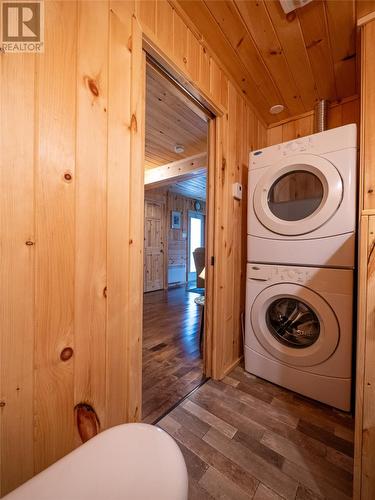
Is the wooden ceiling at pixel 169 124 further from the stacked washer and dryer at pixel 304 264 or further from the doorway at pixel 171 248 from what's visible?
the stacked washer and dryer at pixel 304 264

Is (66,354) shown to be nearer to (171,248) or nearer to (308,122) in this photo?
(308,122)

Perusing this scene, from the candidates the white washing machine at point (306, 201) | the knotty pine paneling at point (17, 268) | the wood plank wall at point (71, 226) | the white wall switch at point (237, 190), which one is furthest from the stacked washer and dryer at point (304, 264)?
the knotty pine paneling at point (17, 268)

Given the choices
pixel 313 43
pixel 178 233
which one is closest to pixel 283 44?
pixel 313 43

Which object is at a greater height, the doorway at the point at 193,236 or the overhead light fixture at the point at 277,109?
the overhead light fixture at the point at 277,109

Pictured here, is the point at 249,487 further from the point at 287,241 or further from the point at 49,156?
the point at 49,156

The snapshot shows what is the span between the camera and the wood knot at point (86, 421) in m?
0.74

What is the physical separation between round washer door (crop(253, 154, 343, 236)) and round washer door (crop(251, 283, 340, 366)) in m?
0.41

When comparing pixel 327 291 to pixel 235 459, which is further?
pixel 327 291

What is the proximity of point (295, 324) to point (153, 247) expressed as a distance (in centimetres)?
367

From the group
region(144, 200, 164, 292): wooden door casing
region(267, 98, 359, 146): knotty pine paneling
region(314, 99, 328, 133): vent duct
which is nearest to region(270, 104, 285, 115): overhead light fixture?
region(267, 98, 359, 146): knotty pine paneling

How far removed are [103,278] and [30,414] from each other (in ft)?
1.47

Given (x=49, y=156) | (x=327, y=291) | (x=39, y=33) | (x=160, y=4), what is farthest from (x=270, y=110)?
(x=49, y=156)

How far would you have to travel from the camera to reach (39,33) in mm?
631

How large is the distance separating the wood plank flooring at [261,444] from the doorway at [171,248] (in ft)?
0.76
